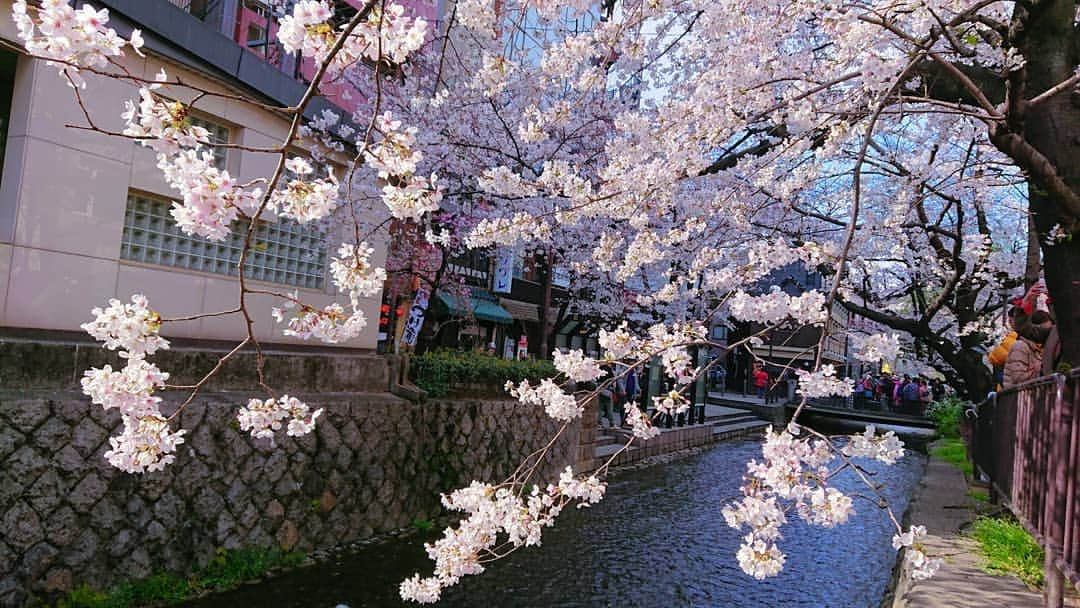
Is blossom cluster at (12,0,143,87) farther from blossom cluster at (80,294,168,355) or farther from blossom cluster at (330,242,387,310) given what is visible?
blossom cluster at (330,242,387,310)

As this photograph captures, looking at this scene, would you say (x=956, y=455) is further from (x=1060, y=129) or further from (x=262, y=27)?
(x=262, y=27)

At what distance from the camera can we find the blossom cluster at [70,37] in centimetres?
225

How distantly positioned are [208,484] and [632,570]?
4773 millimetres

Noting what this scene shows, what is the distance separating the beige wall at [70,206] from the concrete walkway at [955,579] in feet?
24.8

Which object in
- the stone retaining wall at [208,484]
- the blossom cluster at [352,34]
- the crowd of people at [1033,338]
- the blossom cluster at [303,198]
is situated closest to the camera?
the blossom cluster at [352,34]

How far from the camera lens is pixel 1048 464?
375 centimetres

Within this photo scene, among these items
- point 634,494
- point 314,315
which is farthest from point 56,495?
point 634,494

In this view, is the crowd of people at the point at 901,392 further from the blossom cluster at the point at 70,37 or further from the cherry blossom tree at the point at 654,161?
the blossom cluster at the point at 70,37

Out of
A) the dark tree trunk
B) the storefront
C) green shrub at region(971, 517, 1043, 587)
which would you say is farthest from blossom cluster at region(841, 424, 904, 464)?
the storefront

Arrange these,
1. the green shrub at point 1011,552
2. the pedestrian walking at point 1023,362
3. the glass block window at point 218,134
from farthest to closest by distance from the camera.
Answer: the glass block window at point 218,134 → the pedestrian walking at point 1023,362 → the green shrub at point 1011,552

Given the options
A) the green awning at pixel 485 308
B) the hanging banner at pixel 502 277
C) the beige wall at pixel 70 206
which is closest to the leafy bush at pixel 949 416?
the green awning at pixel 485 308

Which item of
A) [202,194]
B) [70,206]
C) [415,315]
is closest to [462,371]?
[415,315]

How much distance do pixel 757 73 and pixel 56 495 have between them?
7.17 metres

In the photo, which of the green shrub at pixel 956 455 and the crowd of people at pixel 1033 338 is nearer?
the crowd of people at pixel 1033 338
